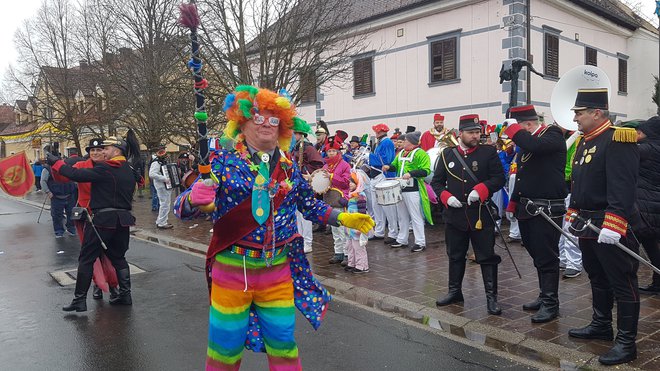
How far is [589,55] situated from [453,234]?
62.0ft

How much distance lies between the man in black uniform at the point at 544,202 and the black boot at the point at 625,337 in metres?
0.95

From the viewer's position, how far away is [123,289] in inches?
247

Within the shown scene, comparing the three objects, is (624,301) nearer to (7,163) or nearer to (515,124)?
(515,124)

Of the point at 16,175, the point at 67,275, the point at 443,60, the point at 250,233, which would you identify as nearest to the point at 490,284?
the point at 250,233

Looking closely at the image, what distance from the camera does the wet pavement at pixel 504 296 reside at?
14.5ft

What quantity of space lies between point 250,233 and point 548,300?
348 centimetres

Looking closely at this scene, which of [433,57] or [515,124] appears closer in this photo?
[515,124]

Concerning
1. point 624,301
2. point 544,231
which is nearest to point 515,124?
point 544,231

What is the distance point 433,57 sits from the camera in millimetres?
19141

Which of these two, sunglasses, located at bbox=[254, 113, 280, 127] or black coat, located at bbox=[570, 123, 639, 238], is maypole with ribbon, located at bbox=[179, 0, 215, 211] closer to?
sunglasses, located at bbox=[254, 113, 280, 127]

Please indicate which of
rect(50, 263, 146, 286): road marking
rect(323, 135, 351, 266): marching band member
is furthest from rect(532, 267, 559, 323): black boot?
rect(50, 263, 146, 286): road marking

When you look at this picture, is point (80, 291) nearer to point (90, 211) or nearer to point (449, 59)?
point (90, 211)

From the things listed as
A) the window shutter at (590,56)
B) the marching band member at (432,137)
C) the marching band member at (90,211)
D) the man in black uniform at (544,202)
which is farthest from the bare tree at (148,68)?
the window shutter at (590,56)

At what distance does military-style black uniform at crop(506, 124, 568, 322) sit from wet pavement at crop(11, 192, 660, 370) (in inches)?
13.3
